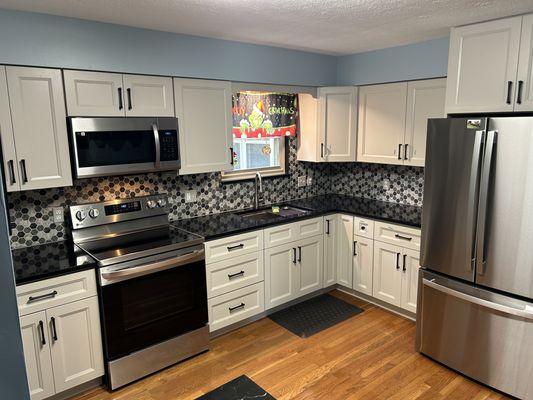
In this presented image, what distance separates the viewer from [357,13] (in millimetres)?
2465

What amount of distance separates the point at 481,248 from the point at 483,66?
122 centimetres

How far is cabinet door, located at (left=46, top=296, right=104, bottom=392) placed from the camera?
7.80ft

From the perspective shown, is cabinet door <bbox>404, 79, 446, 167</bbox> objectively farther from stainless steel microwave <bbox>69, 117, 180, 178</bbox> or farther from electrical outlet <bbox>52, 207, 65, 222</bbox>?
electrical outlet <bbox>52, 207, 65, 222</bbox>

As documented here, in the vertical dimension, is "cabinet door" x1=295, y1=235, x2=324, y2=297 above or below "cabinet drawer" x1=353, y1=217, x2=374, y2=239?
below

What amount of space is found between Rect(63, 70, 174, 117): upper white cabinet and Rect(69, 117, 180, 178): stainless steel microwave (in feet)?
0.23

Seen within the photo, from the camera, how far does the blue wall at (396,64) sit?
3301 millimetres

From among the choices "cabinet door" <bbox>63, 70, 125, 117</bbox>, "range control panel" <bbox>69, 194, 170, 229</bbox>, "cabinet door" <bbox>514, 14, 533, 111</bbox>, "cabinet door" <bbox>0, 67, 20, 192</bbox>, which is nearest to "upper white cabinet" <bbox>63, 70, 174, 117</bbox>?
"cabinet door" <bbox>63, 70, 125, 117</bbox>

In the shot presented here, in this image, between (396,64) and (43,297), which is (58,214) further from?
(396,64)

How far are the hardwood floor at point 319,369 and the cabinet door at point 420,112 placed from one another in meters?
1.51

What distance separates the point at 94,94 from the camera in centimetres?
260

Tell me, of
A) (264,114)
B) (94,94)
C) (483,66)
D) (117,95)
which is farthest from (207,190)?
(483,66)

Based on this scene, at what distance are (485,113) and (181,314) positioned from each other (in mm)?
2585

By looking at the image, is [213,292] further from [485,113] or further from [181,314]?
[485,113]

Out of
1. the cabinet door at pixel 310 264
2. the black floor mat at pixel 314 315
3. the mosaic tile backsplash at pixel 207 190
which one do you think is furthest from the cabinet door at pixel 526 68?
the black floor mat at pixel 314 315
